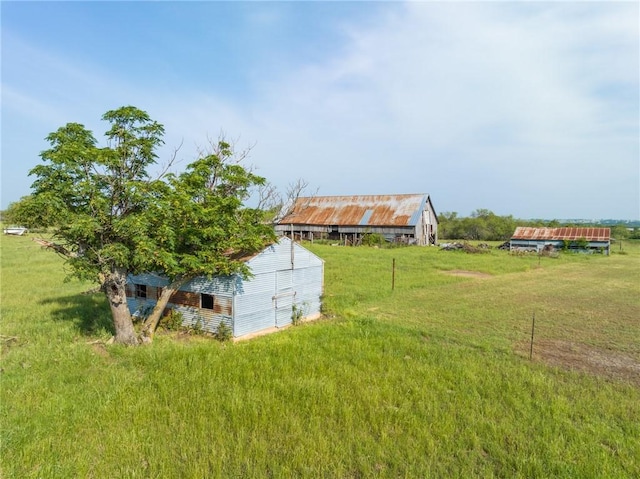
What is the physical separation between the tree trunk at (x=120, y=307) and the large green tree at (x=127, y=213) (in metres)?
0.02

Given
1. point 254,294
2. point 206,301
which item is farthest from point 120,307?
point 254,294

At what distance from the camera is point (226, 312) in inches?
416

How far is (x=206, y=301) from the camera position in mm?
11016

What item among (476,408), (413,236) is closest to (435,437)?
(476,408)

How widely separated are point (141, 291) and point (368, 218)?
33063mm

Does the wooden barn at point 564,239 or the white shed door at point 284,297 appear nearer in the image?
the white shed door at point 284,297

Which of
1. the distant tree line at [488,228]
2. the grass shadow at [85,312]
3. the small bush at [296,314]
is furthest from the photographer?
the distant tree line at [488,228]

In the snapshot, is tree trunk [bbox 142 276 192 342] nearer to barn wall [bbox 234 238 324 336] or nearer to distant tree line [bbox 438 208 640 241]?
barn wall [bbox 234 238 324 336]

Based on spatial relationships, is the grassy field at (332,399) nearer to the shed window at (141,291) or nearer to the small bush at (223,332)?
the small bush at (223,332)

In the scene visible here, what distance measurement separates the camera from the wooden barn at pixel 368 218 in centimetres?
4144

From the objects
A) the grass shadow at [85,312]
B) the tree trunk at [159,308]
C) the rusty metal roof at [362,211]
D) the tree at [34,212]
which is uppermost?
the rusty metal roof at [362,211]

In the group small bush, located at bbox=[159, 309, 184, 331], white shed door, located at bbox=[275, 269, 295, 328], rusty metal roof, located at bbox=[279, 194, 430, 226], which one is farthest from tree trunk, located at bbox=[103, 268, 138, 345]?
rusty metal roof, located at bbox=[279, 194, 430, 226]

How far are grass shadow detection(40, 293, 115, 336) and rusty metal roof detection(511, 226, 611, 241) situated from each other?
139ft

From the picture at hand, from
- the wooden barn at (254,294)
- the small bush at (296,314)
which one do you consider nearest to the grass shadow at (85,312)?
the wooden barn at (254,294)
